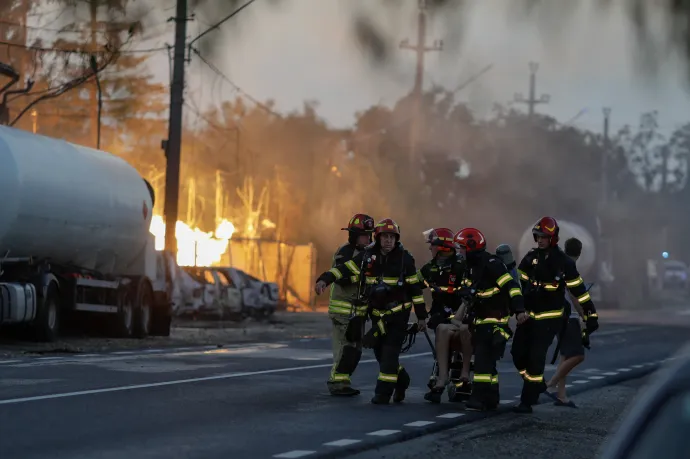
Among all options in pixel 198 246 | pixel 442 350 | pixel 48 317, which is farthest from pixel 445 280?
pixel 198 246

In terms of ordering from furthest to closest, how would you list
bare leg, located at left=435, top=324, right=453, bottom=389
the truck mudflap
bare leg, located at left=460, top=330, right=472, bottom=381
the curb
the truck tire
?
the truck tire → the truck mudflap → bare leg, located at left=435, top=324, right=453, bottom=389 → bare leg, located at left=460, top=330, right=472, bottom=381 → the curb

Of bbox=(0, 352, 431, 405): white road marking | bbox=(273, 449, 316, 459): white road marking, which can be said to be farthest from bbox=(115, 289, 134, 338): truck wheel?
bbox=(273, 449, 316, 459): white road marking

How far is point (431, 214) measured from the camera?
73.1 m

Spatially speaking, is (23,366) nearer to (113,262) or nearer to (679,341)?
(113,262)

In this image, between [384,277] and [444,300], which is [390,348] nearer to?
[384,277]

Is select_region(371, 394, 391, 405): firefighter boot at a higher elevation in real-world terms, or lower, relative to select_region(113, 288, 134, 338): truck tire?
lower

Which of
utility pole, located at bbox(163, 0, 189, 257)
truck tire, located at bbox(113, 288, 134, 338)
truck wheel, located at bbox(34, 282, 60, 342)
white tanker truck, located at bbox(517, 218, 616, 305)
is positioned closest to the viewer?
truck wheel, located at bbox(34, 282, 60, 342)

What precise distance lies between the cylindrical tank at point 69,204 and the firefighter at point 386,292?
1030 centimetres

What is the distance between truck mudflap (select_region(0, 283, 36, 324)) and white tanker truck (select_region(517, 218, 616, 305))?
3422 centimetres

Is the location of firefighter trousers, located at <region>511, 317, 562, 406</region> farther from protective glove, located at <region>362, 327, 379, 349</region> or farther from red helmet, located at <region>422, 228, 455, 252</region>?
protective glove, located at <region>362, 327, 379, 349</region>

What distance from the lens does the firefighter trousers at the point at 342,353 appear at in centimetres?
1491

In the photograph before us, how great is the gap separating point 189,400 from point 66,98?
198 ft

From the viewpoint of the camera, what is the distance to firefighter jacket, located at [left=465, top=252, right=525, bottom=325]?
14000 mm

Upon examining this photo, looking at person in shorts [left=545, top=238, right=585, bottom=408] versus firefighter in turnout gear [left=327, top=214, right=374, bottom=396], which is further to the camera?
person in shorts [left=545, top=238, right=585, bottom=408]
